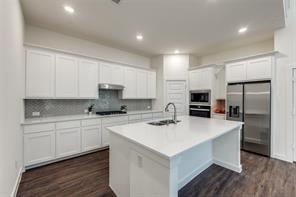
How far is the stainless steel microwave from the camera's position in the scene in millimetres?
4578

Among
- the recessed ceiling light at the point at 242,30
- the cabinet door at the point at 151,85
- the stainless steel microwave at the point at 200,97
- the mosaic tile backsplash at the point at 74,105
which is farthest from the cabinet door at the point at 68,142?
the recessed ceiling light at the point at 242,30

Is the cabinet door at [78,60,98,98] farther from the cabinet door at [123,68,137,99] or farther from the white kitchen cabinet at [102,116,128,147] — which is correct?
the cabinet door at [123,68,137,99]

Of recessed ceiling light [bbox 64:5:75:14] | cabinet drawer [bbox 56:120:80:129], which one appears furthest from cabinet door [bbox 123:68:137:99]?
recessed ceiling light [bbox 64:5:75:14]

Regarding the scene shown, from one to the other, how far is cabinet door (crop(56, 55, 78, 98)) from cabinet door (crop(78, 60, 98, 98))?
12cm

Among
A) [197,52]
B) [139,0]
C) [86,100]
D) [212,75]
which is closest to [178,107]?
[212,75]

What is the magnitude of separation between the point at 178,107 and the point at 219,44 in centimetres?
236

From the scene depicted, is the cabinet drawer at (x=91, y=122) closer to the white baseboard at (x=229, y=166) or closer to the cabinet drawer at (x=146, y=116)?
the cabinet drawer at (x=146, y=116)

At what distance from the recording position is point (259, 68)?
3486mm

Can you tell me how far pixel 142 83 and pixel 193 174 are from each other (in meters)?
3.29

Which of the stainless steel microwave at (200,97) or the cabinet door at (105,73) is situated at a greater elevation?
the cabinet door at (105,73)

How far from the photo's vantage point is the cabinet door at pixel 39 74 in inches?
113

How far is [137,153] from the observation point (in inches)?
61.4

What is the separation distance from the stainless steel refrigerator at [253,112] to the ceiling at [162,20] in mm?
1372

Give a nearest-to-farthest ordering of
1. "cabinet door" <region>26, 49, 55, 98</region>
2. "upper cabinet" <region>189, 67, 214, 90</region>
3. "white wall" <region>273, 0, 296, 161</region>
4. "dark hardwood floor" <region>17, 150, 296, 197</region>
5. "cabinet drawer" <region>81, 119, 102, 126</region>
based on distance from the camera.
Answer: "dark hardwood floor" <region>17, 150, 296, 197</region>, "cabinet door" <region>26, 49, 55, 98</region>, "white wall" <region>273, 0, 296, 161</region>, "cabinet drawer" <region>81, 119, 102, 126</region>, "upper cabinet" <region>189, 67, 214, 90</region>
